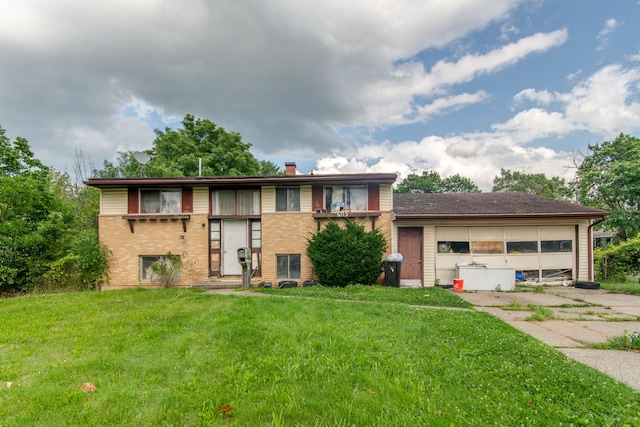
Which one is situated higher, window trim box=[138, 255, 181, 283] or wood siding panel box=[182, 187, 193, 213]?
wood siding panel box=[182, 187, 193, 213]

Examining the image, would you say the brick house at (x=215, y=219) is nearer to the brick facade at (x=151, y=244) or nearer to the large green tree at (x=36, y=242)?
the brick facade at (x=151, y=244)

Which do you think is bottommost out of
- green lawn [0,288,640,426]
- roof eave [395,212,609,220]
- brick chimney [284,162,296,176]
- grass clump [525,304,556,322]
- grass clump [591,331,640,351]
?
grass clump [525,304,556,322]

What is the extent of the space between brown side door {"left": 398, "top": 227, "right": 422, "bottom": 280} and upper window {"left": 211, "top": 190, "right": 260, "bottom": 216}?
5.84m

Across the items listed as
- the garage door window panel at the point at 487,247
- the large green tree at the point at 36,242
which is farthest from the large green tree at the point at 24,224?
the garage door window panel at the point at 487,247

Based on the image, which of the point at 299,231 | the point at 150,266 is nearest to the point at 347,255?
the point at 299,231

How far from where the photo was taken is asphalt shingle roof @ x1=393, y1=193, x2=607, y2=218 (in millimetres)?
10797

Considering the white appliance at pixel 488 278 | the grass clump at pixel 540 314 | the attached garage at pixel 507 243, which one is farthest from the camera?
the attached garage at pixel 507 243

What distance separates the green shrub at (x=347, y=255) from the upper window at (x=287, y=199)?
5.56 feet

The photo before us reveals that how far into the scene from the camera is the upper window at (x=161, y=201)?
11359 mm

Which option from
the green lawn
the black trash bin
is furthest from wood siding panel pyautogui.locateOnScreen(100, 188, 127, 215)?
the black trash bin

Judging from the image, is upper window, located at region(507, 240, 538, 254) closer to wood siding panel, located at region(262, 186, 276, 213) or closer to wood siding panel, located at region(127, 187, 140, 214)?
wood siding panel, located at region(262, 186, 276, 213)

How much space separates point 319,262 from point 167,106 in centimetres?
1587

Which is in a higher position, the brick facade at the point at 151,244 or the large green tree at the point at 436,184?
the large green tree at the point at 436,184

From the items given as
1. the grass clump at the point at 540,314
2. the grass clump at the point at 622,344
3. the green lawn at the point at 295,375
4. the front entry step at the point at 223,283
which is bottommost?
the front entry step at the point at 223,283
